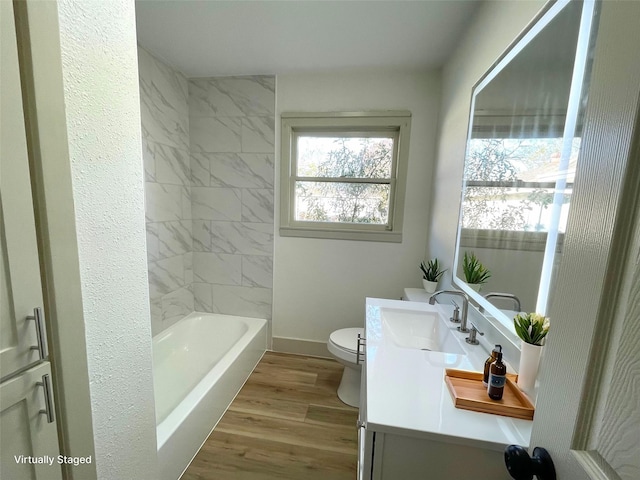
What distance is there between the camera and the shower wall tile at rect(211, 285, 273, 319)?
2588 millimetres

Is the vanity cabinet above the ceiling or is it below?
below

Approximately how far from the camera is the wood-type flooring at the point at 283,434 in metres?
1.45

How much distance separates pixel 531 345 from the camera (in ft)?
2.63

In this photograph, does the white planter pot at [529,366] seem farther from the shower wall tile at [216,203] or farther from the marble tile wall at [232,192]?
the shower wall tile at [216,203]

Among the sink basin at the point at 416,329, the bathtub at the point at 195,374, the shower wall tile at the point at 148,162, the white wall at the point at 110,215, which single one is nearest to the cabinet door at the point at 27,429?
the white wall at the point at 110,215

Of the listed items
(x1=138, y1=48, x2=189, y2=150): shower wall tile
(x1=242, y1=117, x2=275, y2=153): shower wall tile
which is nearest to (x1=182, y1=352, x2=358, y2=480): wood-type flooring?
(x1=242, y1=117, x2=275, y2=153): shower wall tile

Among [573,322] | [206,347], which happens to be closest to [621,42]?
[573,322]

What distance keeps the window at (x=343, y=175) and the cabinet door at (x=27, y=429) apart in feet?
6.21

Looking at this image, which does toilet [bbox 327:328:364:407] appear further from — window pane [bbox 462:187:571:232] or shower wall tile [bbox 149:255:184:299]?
shower wall tile [bbox 149:255:184:299]

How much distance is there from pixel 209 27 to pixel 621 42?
6.64 feet

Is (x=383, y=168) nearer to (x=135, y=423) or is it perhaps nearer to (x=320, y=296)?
(x=320, y=296)

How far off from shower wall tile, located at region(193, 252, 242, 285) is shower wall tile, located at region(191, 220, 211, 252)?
2.3 inches

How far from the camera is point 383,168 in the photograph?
7.63ft

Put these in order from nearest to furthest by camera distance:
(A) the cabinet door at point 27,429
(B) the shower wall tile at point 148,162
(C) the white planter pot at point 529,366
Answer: (A) the cabinet door at point 27,429
(C) the white planter pot at point 529,366
(B) the shower wall tile at point 148,162
